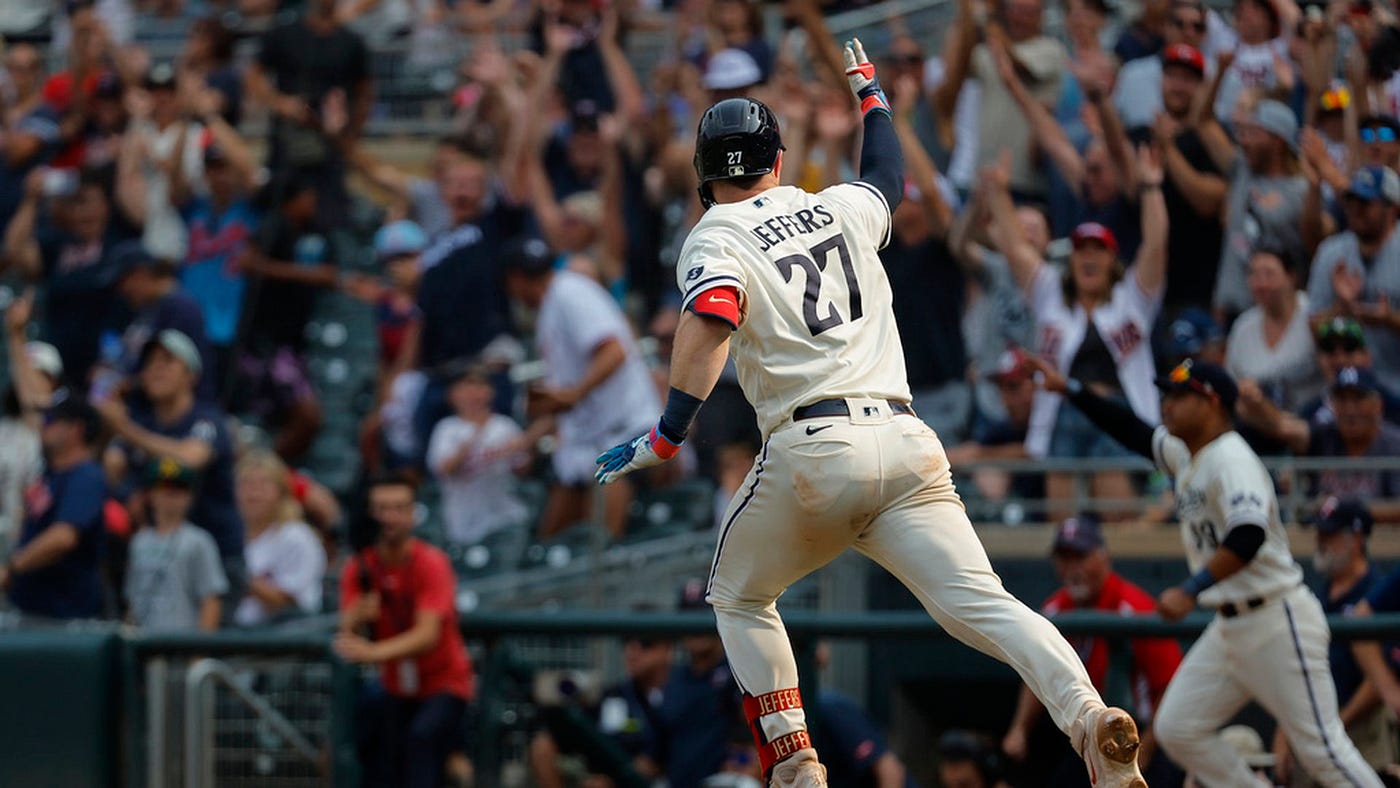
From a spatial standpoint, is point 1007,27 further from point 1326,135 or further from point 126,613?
point 126,613

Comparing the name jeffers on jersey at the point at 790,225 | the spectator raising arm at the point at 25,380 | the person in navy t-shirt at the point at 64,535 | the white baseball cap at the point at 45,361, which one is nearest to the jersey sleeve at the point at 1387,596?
the name jeffers on jersey at the point at 790,225

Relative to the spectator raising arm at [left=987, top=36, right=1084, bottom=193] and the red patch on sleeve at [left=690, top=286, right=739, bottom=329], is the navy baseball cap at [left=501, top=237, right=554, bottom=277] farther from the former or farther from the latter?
the red patch on sleeve at [left=690, top=286, right=739, bottom=329]

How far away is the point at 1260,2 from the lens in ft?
34.8

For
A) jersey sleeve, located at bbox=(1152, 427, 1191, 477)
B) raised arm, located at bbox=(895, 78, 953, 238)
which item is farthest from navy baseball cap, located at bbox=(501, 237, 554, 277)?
jersey sleeve, located at bbox=(1152, 427, 1191, 477)

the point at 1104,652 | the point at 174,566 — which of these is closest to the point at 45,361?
the point at 174,566

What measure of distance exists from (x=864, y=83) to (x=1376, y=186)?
3631mm

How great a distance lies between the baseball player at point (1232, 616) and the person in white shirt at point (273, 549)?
482 centimetres

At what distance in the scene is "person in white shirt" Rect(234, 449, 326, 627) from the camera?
10703 mm

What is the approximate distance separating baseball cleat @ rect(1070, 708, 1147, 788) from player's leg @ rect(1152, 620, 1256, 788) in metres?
2.02

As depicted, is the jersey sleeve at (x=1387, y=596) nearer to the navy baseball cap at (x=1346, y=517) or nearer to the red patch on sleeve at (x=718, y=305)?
the navy baseball cap at (x=1346, y=517)

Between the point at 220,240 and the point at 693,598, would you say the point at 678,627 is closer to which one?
the point at 693,598

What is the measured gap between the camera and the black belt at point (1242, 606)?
7.72m

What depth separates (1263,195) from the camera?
1003 centimetres

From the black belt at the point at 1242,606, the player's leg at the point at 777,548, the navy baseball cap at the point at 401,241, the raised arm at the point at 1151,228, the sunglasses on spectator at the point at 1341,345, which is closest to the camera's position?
the player's leg at the point at 777,548
